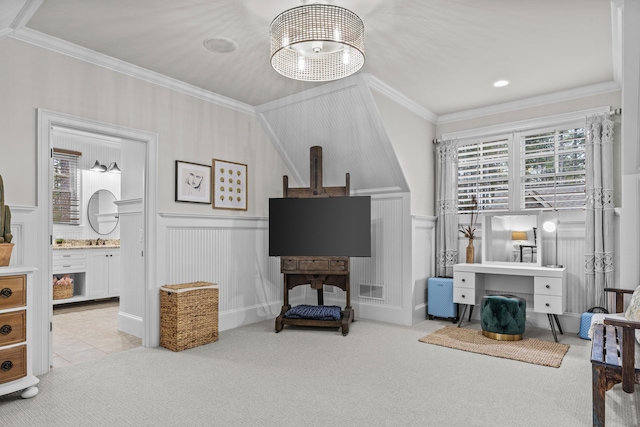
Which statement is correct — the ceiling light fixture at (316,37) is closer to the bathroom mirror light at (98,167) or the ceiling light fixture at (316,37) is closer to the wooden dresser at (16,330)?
the wooden dresser at (16,330)

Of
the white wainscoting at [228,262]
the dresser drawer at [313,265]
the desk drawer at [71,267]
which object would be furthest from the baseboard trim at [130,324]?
the desk drawer at [71,267]

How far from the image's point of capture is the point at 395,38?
3127mm

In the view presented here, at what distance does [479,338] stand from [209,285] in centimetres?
274

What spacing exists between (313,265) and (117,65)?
274cm

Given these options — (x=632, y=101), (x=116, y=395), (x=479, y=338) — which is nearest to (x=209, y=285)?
(x=116, y=395)

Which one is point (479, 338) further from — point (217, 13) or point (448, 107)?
point (217, 13)

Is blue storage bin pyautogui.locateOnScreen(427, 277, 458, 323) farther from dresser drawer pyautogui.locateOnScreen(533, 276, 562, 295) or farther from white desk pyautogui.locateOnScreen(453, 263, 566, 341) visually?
dresser drawer pyautogui.locateOnScreen(533, 276, 562, 295)

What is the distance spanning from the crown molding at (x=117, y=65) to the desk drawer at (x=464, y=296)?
3254 millimetres

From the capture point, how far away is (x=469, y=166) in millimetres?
5102

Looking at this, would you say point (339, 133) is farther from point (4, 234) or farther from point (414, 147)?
point (4, 234)

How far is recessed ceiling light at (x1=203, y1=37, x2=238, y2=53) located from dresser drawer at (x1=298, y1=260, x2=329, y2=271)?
233cm

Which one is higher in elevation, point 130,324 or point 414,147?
point 414,147

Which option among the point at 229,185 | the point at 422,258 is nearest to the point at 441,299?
the point at 422,258

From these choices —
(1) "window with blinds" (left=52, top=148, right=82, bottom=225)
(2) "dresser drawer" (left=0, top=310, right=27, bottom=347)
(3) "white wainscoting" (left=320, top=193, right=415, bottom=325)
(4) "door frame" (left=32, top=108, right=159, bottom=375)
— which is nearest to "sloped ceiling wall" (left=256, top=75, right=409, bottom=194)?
(3) "white wainscoting" (left=320, top=193, right=415, bottom=325)
